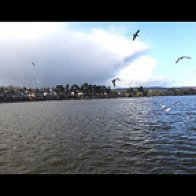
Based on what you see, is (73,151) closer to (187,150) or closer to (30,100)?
(187,150)

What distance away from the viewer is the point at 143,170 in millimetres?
9672
